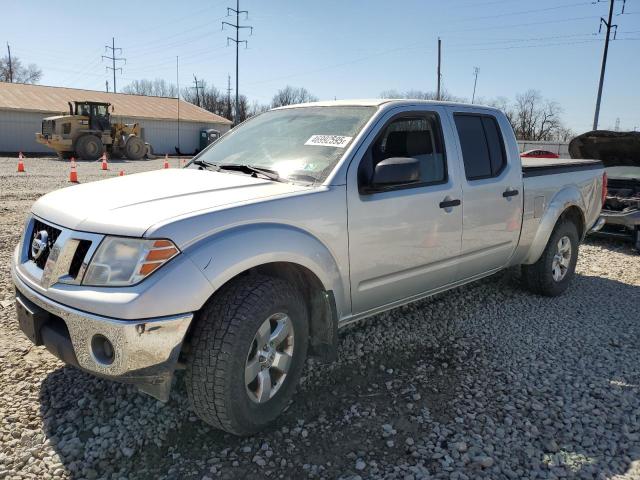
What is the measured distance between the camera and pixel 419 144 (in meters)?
3.91

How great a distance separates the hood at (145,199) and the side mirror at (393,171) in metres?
0.46

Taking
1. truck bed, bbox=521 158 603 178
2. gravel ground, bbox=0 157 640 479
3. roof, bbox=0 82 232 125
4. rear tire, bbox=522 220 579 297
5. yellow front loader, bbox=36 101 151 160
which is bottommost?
gravel ground, bbox=0 157 640 479

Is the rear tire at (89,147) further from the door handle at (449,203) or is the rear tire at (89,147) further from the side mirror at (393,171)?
the side mirror at (393,171)

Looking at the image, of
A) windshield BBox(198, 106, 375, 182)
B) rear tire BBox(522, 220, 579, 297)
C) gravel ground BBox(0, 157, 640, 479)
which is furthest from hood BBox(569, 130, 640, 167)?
windshield BBox(198, 106, 375, 182)

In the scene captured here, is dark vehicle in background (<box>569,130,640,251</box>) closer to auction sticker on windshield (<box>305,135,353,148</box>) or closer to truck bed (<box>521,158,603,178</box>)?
truck bed (<box>521,158,603,178</box>)

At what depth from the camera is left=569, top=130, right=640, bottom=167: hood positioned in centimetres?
819

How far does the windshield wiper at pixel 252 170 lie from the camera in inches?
131

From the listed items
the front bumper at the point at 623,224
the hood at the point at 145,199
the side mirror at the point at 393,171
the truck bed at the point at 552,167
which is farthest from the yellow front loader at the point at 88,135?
the side mirror at the point at 393,171

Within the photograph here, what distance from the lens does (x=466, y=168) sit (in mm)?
4129

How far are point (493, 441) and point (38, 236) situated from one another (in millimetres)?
2799

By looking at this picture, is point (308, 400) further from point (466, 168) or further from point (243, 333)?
point (466, 168)

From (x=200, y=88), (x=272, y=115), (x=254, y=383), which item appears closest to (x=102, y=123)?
(x=272, y=115)

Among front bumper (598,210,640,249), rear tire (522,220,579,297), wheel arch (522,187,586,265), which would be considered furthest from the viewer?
front bumper (598,210,640,249)

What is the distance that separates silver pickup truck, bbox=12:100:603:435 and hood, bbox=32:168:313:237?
0.04 ft
